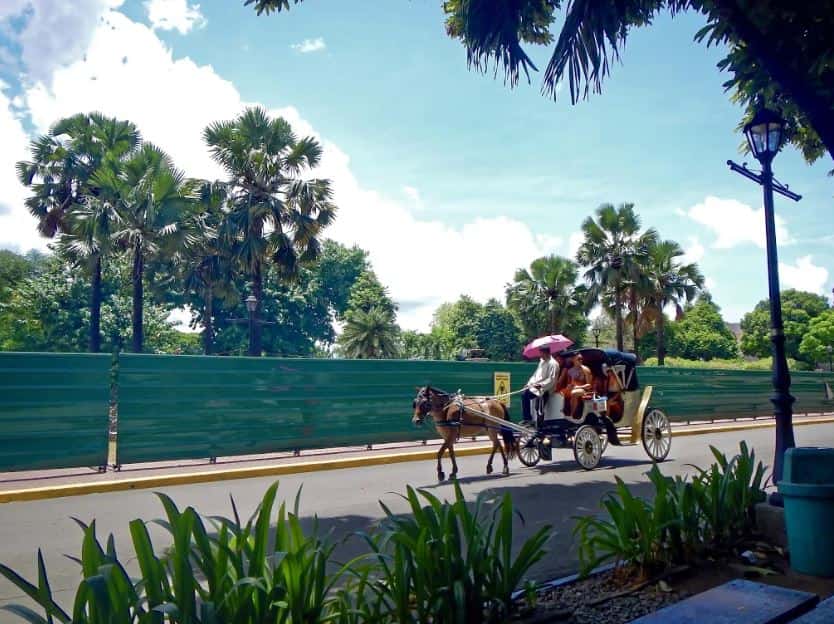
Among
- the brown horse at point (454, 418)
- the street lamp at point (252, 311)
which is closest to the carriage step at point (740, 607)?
the brown horse at point (454, 418)

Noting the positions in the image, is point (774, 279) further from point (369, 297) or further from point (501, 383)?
point (369, 297)

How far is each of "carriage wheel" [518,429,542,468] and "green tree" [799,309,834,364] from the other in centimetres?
5776

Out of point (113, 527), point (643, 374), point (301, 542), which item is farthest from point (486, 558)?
point (643, 374)

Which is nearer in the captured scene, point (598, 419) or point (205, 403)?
point (598, 419)

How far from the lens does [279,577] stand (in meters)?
3.31

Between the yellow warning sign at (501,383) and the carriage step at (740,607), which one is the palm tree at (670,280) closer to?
the yellow warning sign at (501,383)

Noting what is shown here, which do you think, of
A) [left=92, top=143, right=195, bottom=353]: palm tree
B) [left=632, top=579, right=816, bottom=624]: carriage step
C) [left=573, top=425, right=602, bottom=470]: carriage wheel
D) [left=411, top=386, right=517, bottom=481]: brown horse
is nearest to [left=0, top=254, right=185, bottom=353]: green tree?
[left=92, top=143, right=195, bottom=353]: palm tree

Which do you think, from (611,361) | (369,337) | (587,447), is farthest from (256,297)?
(369,337)

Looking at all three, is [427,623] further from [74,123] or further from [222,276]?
[74,123]

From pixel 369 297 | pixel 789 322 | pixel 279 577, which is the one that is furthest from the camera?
pixel 789 322

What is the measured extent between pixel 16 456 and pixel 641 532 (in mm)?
10507

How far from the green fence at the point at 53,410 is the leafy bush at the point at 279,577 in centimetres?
949

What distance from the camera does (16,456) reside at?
1140cm

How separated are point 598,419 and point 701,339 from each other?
206 ft
